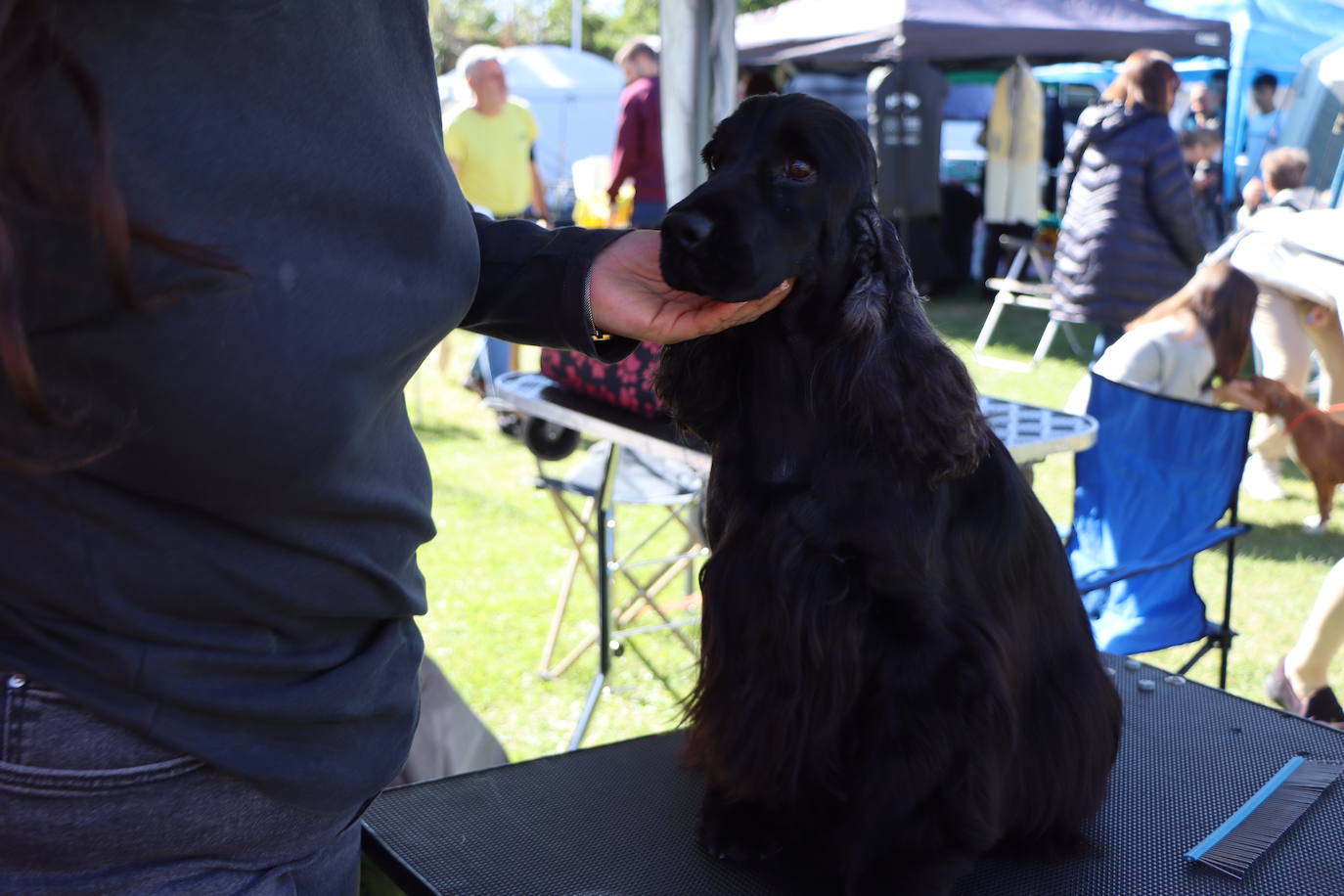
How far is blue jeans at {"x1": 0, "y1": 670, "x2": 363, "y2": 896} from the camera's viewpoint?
0.84 metres

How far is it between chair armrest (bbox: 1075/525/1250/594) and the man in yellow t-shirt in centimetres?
499

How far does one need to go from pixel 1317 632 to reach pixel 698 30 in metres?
2.34

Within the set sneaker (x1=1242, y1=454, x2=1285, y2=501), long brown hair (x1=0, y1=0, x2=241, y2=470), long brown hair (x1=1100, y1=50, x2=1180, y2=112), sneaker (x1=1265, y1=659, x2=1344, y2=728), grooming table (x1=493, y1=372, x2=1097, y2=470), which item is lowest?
sneaker (x1=1242, y1=454, x2=1285, y2=501)

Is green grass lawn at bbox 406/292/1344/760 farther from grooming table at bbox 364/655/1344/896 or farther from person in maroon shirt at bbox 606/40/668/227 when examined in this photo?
person in maroon shirt at bbox 606/40/668/227

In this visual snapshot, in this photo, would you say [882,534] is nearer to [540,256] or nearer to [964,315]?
[540,256]

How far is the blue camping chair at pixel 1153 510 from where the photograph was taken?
317cm

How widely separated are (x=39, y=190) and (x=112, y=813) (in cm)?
45

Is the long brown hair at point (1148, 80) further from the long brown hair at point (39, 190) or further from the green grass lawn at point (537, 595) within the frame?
the long brown hair at point (39, 190)

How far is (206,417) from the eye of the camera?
2.64 ft

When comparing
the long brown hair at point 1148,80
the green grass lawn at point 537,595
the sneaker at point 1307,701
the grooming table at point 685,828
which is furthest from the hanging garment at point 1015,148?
the grooming table at point 685,828

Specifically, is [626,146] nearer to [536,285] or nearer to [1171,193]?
[1171,193]

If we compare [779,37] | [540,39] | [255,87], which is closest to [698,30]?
[255,87]

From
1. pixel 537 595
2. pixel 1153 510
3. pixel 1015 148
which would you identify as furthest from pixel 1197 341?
pixel 1015 148

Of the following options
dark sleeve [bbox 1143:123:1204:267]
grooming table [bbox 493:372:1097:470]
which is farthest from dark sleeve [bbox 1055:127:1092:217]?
grooming table [bbox 493:372:1097:470]
